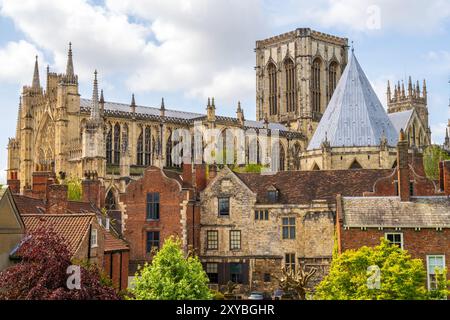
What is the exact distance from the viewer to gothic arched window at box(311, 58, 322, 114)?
410 feet

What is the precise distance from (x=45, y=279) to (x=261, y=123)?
10160 cm

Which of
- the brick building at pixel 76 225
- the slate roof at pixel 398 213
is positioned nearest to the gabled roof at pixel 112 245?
the brick building at pixel 76 225

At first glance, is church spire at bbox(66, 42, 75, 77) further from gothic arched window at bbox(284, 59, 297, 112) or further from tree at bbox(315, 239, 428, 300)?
tree at bbox(315, 239, 428, 300)

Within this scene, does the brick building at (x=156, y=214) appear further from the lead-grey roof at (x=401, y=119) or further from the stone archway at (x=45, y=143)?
the stone archway at (x=45, y=143)

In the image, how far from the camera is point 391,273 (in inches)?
919

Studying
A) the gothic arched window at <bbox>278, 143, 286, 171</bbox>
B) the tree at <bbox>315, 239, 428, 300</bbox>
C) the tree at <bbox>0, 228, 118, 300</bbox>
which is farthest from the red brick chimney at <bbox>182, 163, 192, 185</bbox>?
the gothic arched window at <bbox>278, 143, 286, 171</bbox>

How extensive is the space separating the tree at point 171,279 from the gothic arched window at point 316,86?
100033 millimetres

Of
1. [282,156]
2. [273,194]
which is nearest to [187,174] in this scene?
[273,194]

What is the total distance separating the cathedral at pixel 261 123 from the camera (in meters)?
67.4

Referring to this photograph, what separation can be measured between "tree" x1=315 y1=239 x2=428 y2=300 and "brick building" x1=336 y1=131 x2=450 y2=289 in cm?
686

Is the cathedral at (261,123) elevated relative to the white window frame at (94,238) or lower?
elevated
